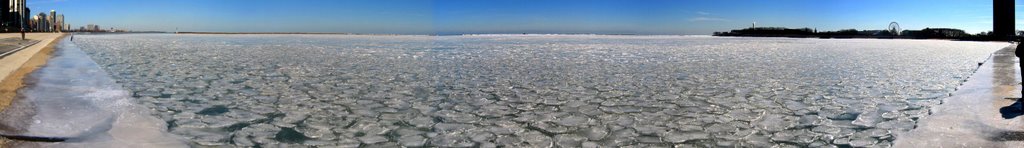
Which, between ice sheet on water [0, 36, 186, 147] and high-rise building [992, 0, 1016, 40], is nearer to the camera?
ice sheet on water [0, 36, 186, 147]

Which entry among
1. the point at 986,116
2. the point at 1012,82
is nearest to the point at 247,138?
the point at 986,116

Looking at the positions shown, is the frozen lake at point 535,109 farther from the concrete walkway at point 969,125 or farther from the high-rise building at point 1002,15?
the high-rise building at point 1002,15

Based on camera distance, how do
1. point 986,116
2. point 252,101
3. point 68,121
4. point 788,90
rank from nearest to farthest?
1. point 68,121
2. point 986,116
3. point 252,101
4. point 788,90

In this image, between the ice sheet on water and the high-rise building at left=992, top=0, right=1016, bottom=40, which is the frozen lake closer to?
the ice sheet on water

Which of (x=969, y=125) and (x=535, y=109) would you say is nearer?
(x=969, y=125)

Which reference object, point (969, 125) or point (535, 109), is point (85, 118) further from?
point (969, 125)

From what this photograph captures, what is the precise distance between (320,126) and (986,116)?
593 centimetres

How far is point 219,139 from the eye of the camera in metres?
4.87

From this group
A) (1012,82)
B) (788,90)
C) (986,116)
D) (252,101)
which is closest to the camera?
(986,116)

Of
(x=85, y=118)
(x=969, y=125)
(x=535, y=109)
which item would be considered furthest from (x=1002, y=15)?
(x=85, y=118)

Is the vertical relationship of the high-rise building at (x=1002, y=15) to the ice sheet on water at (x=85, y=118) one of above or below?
above

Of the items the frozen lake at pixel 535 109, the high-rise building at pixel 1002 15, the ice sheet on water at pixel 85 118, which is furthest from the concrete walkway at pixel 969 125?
the ice sheet on water at pixel 85 118

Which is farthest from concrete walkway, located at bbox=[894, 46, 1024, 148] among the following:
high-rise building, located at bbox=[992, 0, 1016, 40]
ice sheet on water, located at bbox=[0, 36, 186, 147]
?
ice sheet on water, located at bbox=[0, 36, 186, 147]

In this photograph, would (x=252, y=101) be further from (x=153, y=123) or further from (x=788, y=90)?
(x=788, y=90)
